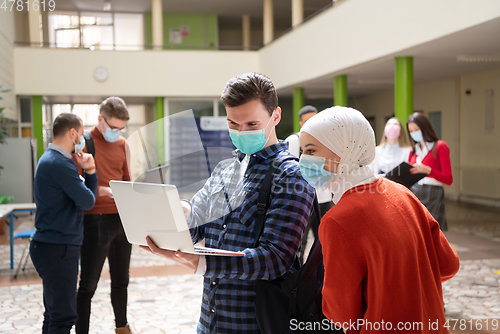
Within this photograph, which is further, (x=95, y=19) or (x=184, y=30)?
(x=184, y=30)

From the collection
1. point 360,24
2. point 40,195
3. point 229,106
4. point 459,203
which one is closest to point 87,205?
point 40,195

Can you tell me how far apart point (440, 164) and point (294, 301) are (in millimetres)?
3729

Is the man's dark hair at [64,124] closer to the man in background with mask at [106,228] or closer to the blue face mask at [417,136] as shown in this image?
the man in background with mask at [106,228]

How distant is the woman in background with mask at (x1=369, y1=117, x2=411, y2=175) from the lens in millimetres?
5578

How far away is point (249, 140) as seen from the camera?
5.55 ft

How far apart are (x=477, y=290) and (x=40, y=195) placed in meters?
4.44

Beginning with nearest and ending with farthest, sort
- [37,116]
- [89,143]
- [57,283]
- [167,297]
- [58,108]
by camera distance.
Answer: [57,283] < [89,143] < [167,297] < [37,116] < [58,108]

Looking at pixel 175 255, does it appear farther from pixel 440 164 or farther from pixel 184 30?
pixel 184 30

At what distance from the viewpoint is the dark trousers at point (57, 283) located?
2869 mm

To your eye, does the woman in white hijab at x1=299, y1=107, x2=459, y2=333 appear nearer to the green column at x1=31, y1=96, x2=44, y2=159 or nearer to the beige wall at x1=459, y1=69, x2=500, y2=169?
the beige wall at x1=459, y1=69, x2=500, y2=169

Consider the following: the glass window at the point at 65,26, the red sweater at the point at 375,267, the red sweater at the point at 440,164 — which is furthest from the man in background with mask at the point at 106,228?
the glass window at the point at 65,26

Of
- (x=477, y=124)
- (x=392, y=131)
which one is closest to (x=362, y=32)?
(x=392, y=131)

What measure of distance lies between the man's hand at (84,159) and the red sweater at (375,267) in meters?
2.26

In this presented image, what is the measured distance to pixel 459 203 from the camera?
12812 millimetres
